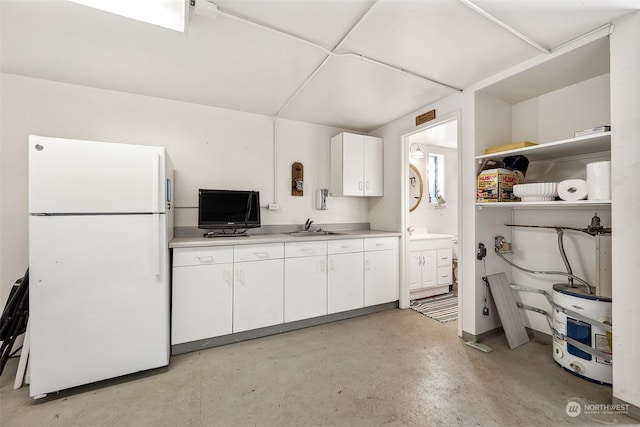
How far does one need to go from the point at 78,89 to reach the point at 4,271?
1.77 meters

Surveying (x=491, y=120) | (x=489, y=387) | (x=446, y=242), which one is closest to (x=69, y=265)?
(x=489, y=387)

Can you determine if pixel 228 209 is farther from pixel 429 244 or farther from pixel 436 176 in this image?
pixel 436 176

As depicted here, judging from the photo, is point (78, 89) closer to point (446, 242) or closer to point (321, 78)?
point (321, 78)

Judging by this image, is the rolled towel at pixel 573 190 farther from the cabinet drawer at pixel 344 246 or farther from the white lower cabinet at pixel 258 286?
the white lower cabinet at pixel 258 286

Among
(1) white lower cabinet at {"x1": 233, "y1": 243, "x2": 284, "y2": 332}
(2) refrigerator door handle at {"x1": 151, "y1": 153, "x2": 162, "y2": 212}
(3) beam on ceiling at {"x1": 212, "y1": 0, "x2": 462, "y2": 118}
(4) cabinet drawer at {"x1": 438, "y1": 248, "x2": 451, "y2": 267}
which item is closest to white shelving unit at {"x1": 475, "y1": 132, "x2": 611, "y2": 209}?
(3) beam on ceiling at {"x1": 212, "y1": 0, "x2": 462, "y2": 118}

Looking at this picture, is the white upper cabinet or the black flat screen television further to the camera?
the white upper cabinet

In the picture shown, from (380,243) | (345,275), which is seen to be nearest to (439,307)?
(380,243)

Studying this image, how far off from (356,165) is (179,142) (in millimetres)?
2178

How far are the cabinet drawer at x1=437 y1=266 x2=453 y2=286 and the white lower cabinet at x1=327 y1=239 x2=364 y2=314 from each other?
1535 millimetres

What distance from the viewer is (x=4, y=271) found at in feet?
7.30

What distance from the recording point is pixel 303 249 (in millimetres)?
2824

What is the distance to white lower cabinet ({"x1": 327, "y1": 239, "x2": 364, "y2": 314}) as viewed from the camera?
2.97 metres

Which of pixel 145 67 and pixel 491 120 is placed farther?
pixel 491 120

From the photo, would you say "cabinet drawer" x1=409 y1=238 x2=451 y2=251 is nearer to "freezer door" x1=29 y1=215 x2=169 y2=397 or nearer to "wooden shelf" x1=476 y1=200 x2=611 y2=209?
"wooden shelf" x1=476 y1=200 x2=611 y2=209
